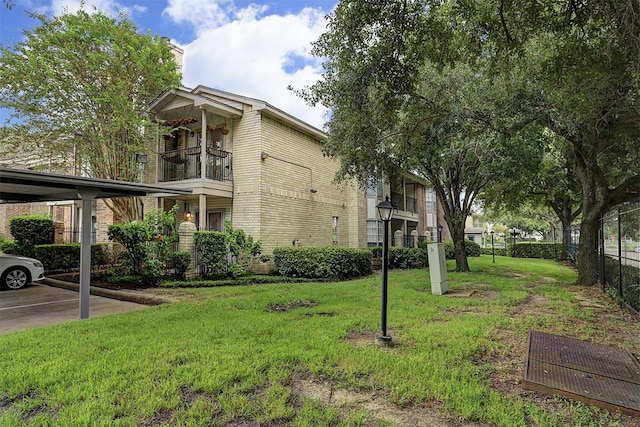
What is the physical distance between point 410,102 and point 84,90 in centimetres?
1073

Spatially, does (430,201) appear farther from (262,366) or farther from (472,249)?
(262,366)

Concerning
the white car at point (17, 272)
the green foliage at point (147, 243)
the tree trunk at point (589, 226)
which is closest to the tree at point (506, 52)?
the tree trunk at point (589, 226)

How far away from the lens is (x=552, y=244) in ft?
92.0

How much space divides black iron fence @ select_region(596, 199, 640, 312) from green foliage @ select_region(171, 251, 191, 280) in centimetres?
1013

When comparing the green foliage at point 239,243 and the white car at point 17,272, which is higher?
the green foliage at point 239,243

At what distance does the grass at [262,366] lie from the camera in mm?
2895

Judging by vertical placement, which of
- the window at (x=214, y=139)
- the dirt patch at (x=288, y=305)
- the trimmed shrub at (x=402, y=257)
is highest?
the window at (x=214, y=139)

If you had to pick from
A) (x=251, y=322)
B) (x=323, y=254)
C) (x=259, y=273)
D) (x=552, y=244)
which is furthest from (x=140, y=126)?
(x=552, y=244)

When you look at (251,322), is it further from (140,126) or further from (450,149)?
(140,126)

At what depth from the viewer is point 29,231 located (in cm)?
1352

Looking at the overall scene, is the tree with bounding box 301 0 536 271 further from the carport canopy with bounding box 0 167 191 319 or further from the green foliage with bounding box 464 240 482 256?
the green foliage with bounding box 464 240 482 256

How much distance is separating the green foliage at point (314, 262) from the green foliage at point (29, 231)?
916 cm

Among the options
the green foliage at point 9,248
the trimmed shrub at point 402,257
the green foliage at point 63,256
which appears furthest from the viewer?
the trimmed shrub at point 402,257

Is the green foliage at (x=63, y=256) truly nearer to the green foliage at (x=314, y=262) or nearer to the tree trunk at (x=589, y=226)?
the green foliage at (x=314, y=262)
